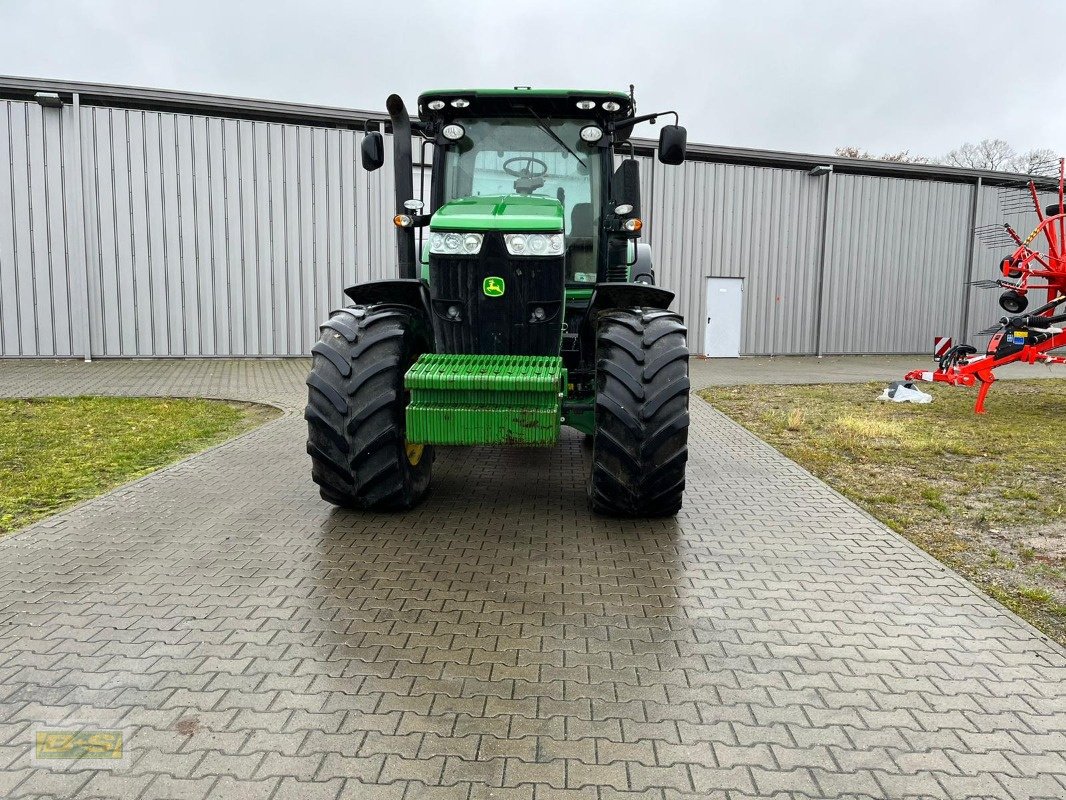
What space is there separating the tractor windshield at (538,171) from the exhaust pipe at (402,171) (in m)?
0.35

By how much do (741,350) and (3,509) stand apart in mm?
17476

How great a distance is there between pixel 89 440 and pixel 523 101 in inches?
212

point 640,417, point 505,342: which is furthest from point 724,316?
point 640,417

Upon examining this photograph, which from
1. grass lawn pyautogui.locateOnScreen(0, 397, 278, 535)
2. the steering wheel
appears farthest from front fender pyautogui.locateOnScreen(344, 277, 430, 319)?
grass lawn pyautogui.locateOnScreen(0, 397, 278, 535)

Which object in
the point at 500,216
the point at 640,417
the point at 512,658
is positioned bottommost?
the point at 512,658

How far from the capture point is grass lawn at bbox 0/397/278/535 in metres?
5.76

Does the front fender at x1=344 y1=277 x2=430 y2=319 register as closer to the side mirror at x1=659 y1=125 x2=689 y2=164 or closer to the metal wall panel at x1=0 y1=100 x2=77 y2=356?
the side mirror at x1=659 y1=125 x2=689 y2=164

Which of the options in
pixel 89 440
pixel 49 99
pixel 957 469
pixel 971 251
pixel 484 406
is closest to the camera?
Answer: pixel 484 406

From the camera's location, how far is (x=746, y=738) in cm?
263

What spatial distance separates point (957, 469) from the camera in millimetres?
7031

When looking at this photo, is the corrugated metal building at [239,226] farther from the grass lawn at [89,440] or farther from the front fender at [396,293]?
the front fender at [396,293]

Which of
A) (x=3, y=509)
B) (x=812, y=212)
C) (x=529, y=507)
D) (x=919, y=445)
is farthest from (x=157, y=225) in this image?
(x=812, y=212)

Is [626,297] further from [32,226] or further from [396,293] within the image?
[32,226]

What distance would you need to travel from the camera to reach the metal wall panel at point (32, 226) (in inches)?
581
